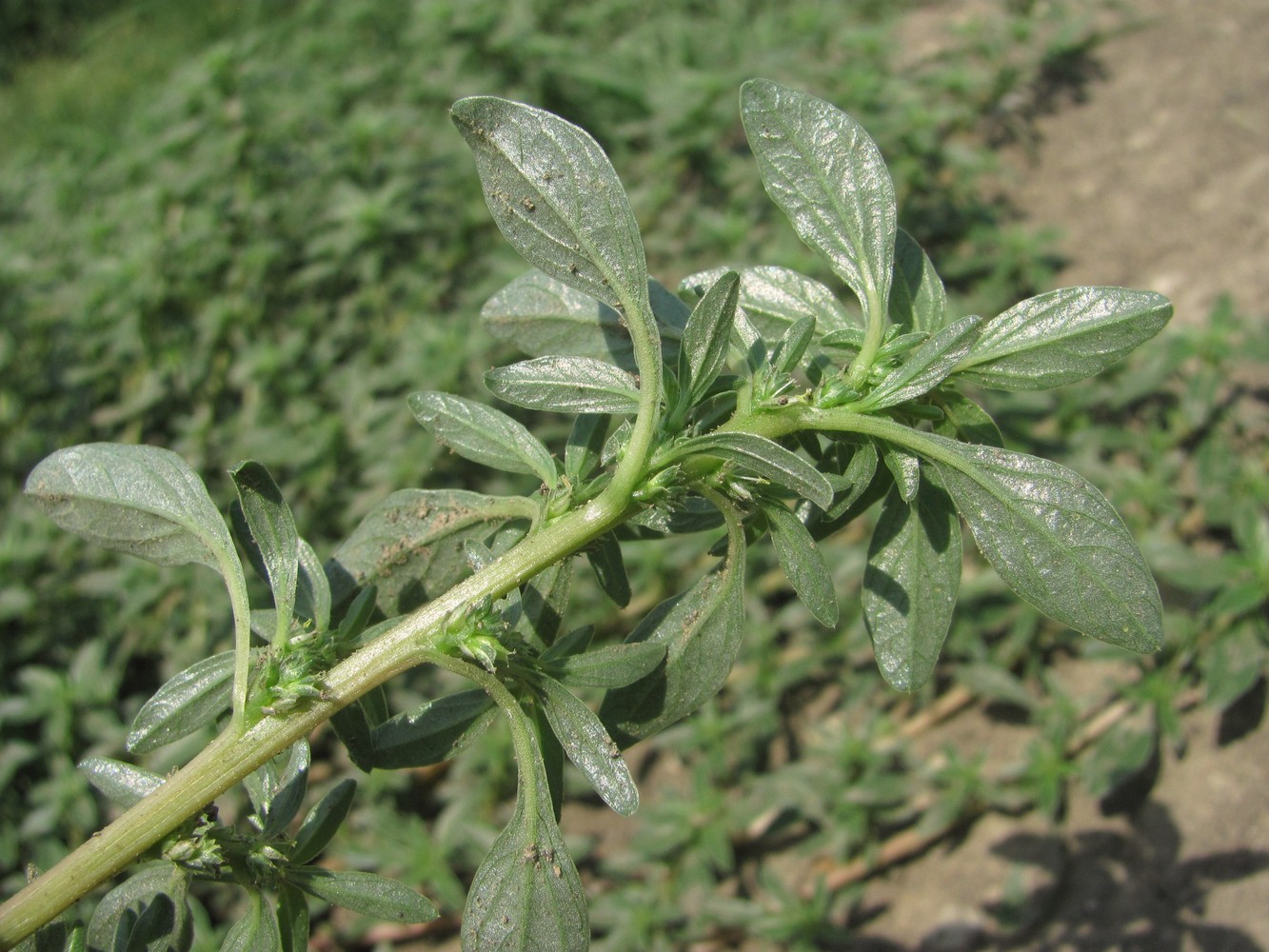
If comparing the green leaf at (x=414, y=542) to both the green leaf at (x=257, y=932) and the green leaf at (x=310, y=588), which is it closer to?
the green leaf at (x=310, y=588)

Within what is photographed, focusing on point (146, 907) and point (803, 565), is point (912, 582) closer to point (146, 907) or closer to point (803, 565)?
point (803, 565)

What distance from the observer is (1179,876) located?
7.70 ft

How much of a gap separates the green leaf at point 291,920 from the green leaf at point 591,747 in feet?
1.07

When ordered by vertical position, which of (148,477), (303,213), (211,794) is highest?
(148,477)

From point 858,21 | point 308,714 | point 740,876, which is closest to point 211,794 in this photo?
point 308,714

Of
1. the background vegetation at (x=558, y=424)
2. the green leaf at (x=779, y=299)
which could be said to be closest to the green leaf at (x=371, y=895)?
the green leaf at (x=779, y=299)

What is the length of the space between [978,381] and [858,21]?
11.2 feet

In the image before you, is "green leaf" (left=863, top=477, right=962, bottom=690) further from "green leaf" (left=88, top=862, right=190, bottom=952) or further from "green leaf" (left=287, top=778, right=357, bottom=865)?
"green leaf" (left=88, top=862, right=190, bottom=952)

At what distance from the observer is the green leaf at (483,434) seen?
113 centimetres

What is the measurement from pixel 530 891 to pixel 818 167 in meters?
0.79

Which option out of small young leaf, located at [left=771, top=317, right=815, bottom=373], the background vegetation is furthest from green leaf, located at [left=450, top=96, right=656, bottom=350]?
the background vegetation

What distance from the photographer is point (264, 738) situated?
3.16 feet

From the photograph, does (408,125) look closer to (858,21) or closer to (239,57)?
(239,57)

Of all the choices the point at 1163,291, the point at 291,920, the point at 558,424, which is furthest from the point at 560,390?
the point at 1163,291
